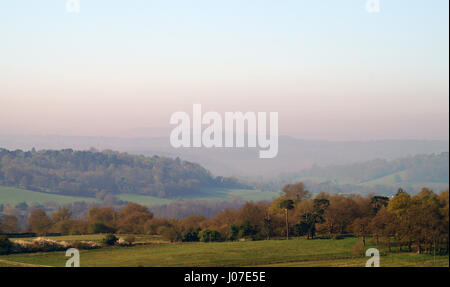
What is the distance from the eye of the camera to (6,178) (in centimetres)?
14088

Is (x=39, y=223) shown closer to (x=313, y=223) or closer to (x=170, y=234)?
(x=170, y=234)

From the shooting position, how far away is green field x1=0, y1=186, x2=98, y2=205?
123312 mm

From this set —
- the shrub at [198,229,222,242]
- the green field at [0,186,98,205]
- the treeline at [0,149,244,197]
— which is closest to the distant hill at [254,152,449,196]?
the treeline at [0,149,244,197]

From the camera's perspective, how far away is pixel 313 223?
2104 inches

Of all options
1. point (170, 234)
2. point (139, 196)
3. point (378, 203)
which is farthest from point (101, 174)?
point (378, 203)

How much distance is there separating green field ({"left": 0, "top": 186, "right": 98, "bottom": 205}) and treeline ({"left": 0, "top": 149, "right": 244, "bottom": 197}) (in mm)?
5867

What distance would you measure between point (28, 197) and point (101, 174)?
30.9 m

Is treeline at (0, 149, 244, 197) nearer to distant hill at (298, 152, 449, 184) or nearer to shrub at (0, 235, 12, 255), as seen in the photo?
distant hill at (298, 152, 449, 184)

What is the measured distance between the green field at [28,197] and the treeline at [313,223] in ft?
153

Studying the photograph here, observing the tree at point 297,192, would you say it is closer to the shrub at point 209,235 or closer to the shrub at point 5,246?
the shrub at point 209,235
